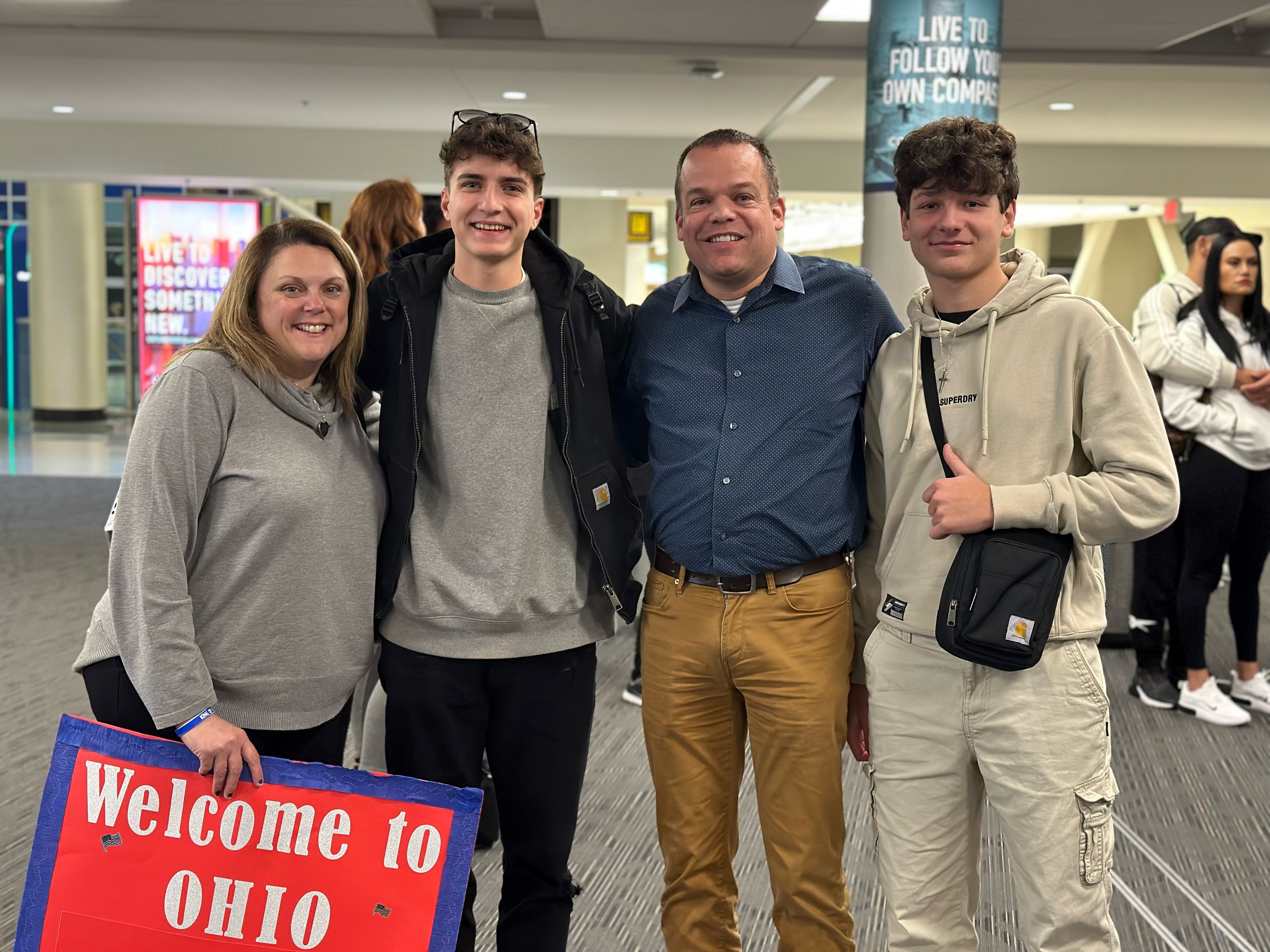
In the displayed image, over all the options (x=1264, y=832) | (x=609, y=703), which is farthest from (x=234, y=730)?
(x=1264, y=832)

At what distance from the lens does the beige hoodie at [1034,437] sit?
1.73 metres

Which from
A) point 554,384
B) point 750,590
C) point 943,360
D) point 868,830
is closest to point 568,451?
point 554,384

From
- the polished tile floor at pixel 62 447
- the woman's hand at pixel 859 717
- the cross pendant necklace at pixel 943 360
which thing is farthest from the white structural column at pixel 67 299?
the cross pendant necklace at pixel 943 360

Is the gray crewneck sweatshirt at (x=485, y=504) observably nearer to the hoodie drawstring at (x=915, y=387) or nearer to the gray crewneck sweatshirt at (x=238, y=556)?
the gray crewneck sweatshirt at (x=238, y=556)

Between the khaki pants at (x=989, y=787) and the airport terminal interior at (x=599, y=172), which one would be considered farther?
the airport terminal interior at (x=599, y=172)

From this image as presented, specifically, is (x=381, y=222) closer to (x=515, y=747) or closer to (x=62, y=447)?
(x=515, y=747)

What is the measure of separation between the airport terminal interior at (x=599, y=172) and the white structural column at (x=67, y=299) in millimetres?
37

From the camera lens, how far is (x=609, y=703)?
14.3 feet

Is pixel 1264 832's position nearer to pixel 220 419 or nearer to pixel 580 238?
pixel 220 419

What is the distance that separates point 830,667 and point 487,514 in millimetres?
701

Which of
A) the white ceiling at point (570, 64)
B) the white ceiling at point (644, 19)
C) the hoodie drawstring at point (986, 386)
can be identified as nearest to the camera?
the hoodie drawstring at point (986, 386)

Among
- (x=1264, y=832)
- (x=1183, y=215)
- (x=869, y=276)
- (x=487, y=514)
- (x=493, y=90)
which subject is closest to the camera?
(x=487, y=514)

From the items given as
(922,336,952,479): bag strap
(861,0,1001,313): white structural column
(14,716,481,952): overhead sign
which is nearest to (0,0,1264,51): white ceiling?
(861,0,1001,313): white structural column

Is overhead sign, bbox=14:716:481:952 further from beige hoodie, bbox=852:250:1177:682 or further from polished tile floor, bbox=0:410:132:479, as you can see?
polished tile floor, bbox=0:410:132:479
